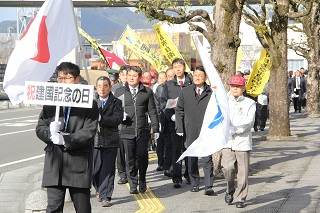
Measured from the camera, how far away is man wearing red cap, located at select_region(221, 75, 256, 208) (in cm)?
943

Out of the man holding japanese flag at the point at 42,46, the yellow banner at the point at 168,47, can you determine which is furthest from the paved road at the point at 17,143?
the man holding japanese flag at the point at 42,46

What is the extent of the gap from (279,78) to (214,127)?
1212 centimetres

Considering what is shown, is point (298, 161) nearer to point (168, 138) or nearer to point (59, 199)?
point (168, 138)

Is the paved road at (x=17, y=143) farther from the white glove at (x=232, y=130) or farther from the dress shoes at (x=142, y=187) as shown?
the white glove at (x=232, y=130)

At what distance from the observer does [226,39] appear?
1241cm

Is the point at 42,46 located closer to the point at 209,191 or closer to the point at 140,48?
the point at 209,191

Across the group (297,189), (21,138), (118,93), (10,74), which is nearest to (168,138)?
(118,93)

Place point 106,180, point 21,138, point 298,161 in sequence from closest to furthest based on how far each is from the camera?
point 106,180
point 298,161
point 21,138

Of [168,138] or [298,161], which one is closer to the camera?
[168,138]

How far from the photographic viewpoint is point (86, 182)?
6969 millimetres

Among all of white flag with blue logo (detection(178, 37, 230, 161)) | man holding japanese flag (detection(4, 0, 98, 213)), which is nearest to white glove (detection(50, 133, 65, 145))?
man holding japanese flag (detection(4, 0, 98, 213))

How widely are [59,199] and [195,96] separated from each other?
13.4ft

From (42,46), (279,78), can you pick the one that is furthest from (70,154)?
(279,78)

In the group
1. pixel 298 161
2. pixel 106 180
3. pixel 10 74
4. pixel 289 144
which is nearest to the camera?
pixel 10 74
